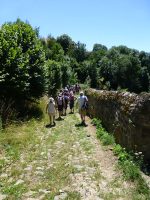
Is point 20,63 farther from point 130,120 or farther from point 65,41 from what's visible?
point 65,41

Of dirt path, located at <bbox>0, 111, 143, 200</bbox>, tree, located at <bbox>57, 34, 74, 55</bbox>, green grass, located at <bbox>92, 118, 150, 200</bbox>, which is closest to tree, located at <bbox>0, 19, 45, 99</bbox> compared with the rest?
dirt path, located at <bbox>0, 111, 143, 200</bbox>

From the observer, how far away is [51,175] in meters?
9.88

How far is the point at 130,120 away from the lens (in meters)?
11.2

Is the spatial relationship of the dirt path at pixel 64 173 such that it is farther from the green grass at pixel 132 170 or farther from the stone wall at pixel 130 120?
the stone wall at pixel 130 120

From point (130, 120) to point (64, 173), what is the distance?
285 centimetres

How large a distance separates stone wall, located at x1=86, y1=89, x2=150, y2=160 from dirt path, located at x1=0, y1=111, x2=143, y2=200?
892 millimetres

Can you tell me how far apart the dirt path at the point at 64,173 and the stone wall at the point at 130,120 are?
0.89m

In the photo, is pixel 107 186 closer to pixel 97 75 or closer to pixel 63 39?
pixel 97 75

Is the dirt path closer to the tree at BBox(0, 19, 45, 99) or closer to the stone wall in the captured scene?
the stone wall

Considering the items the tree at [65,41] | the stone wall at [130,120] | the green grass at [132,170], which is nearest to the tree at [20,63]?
the stone wall at [130,120]

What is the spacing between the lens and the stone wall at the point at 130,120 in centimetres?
1034

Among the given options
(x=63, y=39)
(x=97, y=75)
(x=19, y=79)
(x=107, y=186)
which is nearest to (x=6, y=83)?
(x=19, y=79)

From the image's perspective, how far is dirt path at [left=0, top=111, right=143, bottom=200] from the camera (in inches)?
335

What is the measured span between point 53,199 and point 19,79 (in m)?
Result: 12.2
